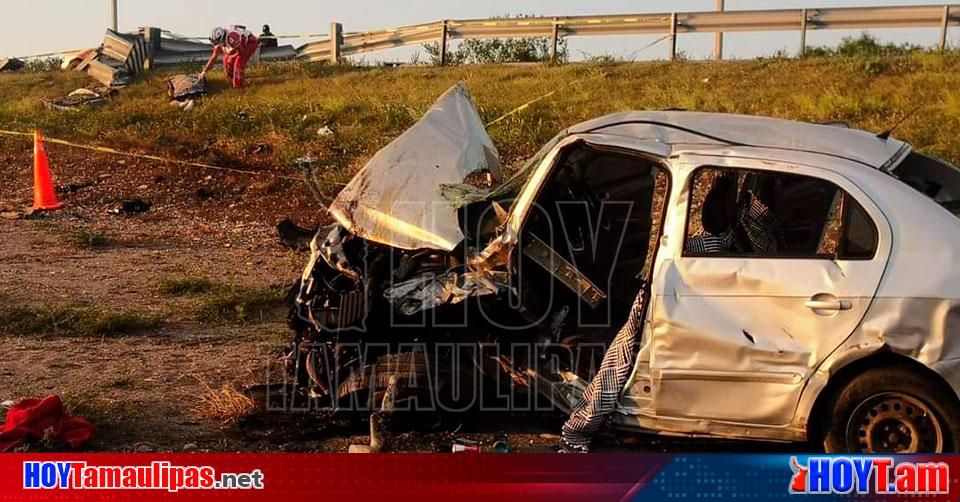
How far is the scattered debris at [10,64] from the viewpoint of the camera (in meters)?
24.0

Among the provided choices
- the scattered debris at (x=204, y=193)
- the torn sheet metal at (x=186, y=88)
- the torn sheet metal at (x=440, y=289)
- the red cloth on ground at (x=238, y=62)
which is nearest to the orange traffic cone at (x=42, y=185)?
the scattered debris at (x=204, y=193)

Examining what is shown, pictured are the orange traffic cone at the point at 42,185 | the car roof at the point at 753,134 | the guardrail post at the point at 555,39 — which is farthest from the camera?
the guardrail post at the point at 555,39

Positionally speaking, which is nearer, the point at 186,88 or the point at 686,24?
the point at 186,88

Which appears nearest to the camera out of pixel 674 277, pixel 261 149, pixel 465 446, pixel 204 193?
pixel 674 277

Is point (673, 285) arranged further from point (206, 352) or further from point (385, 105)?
point (385, 105)

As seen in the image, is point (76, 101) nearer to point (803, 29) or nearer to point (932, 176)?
point (803, 29)

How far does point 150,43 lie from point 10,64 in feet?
15.6

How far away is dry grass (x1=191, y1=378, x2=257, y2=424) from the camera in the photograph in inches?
223

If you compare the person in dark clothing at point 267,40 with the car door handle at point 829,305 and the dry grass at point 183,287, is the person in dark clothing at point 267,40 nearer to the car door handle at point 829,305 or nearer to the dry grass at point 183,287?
the dry grass at point 183,287

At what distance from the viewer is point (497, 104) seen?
52.4 feet

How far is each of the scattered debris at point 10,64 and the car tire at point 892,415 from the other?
23.8 meters

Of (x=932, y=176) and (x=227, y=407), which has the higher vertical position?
(x=932, y=176)

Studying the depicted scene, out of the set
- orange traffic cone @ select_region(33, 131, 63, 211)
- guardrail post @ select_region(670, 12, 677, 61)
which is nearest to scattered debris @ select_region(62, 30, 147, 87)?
orange traffic cone @ select_region(33, 131, 63, 211)

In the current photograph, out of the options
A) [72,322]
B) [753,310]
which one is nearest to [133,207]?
[72,322]
